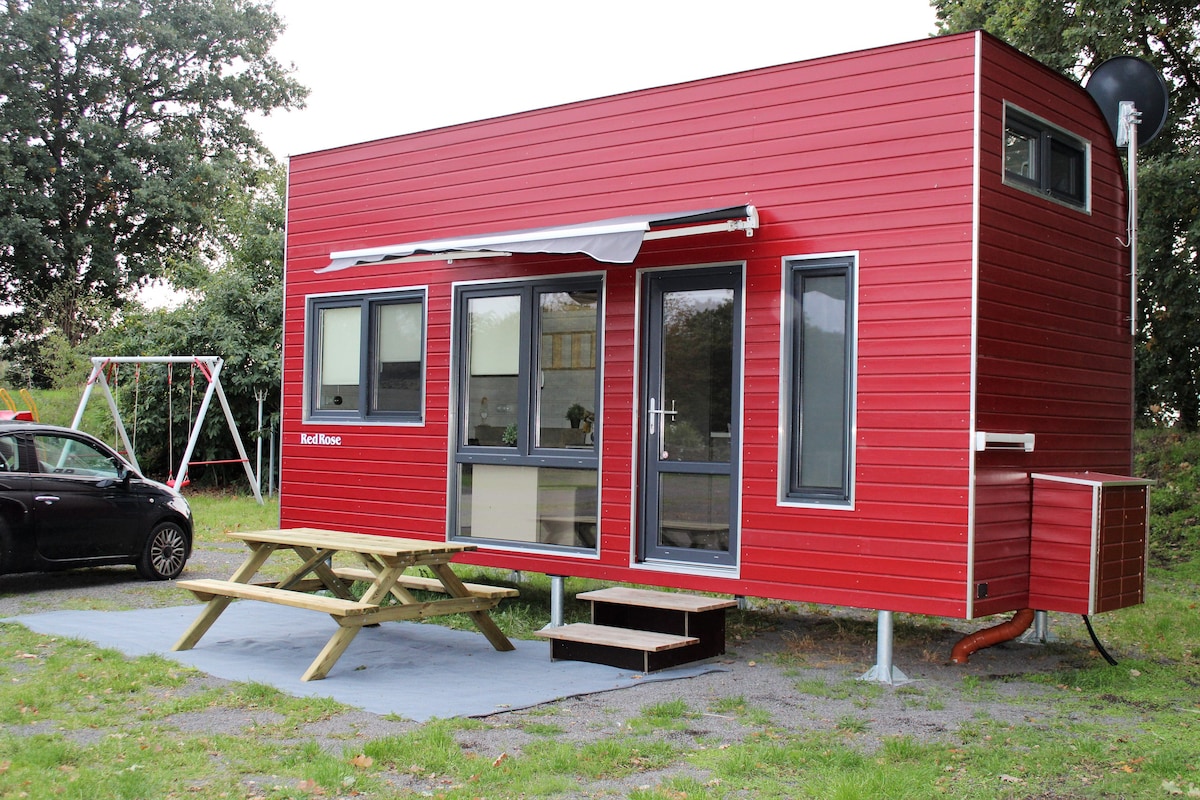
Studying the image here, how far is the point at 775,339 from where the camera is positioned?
301 inches

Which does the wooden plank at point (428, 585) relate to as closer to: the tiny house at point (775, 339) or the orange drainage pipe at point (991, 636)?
the tiny house at point (775, 339)

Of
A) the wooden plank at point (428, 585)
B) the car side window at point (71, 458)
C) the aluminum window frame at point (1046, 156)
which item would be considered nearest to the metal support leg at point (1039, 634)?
the aluminum window frame at point (1046, 156)

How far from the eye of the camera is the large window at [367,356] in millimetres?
9828

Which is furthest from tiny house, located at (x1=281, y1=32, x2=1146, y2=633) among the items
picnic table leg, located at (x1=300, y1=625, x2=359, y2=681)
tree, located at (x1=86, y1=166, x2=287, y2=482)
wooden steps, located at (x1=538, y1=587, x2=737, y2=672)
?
tree, located at (x1=86, y1=166, x2=287, y2=482)

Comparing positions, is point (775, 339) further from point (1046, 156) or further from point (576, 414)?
point (1046, 156)

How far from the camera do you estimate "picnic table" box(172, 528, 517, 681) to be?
694cm

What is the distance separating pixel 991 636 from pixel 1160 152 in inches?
403

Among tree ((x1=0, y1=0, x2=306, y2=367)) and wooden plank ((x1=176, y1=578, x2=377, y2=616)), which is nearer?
wooden plank ((x1=176, y1=578, x2=377, y2=616))

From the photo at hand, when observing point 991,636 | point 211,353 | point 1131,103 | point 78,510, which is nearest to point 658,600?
point 991,636

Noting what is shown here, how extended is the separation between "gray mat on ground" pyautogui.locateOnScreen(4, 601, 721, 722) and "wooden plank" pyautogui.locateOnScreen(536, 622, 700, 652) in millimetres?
171

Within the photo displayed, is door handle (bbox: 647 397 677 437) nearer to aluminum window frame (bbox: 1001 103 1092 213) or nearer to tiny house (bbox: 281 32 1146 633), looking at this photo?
tiny house (bbox: 281 32 1146 633)

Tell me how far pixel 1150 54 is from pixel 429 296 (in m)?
11.2

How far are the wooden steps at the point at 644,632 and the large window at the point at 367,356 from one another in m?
2.75

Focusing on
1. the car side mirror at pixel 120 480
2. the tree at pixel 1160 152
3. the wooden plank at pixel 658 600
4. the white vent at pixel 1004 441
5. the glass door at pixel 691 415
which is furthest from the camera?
the tree at pixel 1160 152
